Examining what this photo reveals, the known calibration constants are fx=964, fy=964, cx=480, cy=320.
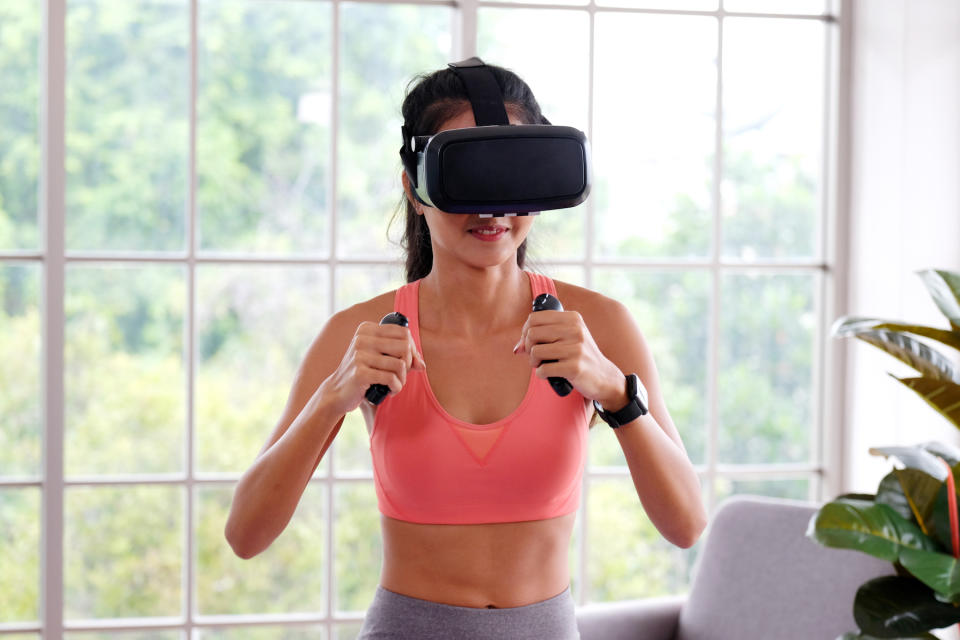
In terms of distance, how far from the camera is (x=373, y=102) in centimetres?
368

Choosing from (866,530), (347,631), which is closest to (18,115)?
(347,631)

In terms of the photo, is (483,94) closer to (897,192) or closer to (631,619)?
(631,619)

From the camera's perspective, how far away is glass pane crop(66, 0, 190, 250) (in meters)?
3.54

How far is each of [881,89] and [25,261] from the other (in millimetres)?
2012

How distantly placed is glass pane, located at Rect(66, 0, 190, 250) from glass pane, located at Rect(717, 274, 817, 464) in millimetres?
2025

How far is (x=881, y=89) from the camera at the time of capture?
2.29 metres

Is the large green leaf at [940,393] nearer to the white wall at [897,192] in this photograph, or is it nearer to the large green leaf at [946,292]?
the large green leaf at [946,292]

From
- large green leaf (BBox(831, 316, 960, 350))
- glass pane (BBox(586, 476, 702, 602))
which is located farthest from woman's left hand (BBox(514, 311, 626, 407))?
glass pane (BBox(586, 476, 702, 602))

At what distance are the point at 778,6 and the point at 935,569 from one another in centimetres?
189

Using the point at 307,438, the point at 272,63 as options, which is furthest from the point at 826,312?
the point at 272,63

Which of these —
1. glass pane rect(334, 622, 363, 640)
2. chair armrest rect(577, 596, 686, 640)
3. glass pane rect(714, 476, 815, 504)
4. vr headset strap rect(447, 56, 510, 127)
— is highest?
vr headset strap rect(447, 56, 510, 127)

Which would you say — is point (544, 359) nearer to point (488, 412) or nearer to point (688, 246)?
point (488, 412)

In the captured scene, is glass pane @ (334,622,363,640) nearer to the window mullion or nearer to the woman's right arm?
the window mullion

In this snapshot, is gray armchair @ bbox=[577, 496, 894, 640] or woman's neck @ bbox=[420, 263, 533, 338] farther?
gray armchair @ bbox=[577, 496, 894, 640]
